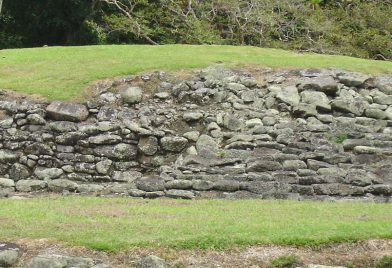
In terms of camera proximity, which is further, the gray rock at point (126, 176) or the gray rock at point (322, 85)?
the gray rock at point (322, 85)

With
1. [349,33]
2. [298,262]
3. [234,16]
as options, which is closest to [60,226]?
[298,262]

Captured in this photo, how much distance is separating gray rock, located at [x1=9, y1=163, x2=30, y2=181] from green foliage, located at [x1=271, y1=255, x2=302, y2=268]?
7.73m

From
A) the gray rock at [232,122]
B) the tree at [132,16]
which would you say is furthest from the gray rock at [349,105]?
the tree at [132,16]

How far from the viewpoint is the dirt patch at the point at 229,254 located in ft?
25.0

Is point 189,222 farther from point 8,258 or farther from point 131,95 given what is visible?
point 131,95

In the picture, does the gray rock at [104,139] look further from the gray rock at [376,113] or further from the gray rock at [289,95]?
the gray rock at [376,113]

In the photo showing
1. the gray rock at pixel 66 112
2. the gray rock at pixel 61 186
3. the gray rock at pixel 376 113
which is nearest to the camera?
the gray rock at pixel 61 186

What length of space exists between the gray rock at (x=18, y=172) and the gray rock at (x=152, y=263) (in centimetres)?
694

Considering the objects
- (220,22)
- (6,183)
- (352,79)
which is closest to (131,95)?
(6,183)

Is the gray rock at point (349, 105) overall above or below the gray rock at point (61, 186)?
above

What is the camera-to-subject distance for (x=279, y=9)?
30.1 m

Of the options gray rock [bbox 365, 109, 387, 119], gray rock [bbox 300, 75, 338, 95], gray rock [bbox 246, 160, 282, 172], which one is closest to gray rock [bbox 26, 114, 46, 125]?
gray rock [bbox 246, 160, 282, 172]

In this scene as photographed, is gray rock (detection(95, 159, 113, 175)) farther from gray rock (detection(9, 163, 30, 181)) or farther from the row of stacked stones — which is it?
gray rock (detection(9, 163, 30, 181))

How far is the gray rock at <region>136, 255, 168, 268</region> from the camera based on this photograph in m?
7.44
